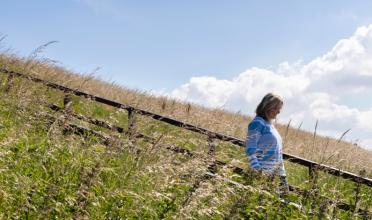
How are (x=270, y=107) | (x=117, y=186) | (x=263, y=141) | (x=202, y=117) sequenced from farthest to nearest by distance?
(x=202, y=117), (x=270, y=107), (x=263, y=141), (x=117, y=186)

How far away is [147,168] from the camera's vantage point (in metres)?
4.21

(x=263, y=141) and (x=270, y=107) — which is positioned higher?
(x=270, y=107)

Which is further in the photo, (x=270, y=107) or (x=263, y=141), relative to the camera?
(x=270, y=107)

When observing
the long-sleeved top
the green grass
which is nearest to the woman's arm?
the long-sleeved top

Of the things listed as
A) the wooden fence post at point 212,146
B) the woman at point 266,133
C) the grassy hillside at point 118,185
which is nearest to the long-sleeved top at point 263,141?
the woman at point 266,133

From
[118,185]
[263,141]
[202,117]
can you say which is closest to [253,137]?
[263,141]

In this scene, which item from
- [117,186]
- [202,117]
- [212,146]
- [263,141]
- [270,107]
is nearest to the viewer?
[117,186]

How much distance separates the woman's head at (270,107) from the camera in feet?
22.7

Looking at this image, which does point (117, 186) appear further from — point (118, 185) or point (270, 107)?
point (270, 107)

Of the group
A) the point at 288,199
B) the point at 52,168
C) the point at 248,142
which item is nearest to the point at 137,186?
the point at 52,168

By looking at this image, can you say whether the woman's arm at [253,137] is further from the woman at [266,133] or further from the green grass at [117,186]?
the green grass at [117,186]

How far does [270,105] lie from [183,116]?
4639 millimetres

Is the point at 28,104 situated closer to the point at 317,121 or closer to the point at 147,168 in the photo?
the point at 147,168

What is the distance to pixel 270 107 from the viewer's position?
691 centimetres
